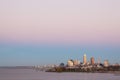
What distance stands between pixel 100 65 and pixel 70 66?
1443 centimetres

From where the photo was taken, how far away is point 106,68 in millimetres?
153625

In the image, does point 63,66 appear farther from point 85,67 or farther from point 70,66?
point 85,67

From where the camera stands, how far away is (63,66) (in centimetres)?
17662

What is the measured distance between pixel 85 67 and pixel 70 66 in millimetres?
11223

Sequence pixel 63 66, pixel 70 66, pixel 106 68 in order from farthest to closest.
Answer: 1. pixel 63 66
2. pixel 70 66
3. pixel 106 68

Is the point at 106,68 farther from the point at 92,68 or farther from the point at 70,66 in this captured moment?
the point at 70,66

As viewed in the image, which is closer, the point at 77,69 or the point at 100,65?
the point at 77,69

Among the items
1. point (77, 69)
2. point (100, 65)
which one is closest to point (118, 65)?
point (100, 65)

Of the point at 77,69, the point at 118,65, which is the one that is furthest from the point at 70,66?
the point at 118,65

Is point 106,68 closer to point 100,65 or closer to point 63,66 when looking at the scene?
point 100,65

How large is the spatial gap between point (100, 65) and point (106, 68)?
12442 mm

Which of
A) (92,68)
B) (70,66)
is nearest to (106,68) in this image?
(92,68)

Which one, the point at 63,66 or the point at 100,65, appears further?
the point at 63,66

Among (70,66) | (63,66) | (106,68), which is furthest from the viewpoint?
(63,66)
